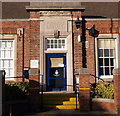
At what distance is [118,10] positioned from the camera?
13336 millimetres

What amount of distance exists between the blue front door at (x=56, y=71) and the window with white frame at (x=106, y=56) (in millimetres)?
2311

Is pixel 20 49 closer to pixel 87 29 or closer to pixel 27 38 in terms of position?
pixel 27 38

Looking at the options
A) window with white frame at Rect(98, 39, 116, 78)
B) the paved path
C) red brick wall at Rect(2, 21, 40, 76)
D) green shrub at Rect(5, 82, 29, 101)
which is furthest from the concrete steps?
window with white frame at Rect(98, 39, 116, 78)

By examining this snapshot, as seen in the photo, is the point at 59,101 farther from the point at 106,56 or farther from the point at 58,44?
the point at 106,56

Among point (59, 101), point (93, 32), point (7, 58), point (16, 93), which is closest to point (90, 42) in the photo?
point (93, 32)

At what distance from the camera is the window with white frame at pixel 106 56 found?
38.5ft

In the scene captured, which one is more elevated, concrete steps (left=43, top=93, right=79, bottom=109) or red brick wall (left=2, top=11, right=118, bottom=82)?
red brick wall (left=2, top=11, right=118, bottom=82)

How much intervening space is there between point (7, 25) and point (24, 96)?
502 cm

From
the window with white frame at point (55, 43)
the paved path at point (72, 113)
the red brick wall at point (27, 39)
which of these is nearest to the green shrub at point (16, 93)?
the paved path at point (72, 113)

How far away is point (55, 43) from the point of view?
37.3 ft

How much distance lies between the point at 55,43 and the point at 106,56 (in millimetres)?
3258

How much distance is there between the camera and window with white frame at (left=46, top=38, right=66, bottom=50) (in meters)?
11.3

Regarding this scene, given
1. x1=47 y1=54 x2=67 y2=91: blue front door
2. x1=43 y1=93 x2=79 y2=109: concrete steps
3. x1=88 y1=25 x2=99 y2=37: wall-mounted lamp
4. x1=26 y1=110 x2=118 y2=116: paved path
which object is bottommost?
x1=26 y1=110 x2=118 y2=116: paved path

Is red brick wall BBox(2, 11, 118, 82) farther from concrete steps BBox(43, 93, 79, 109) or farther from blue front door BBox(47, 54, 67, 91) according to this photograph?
concrete steps BBox(43, 93, 79, 109)
